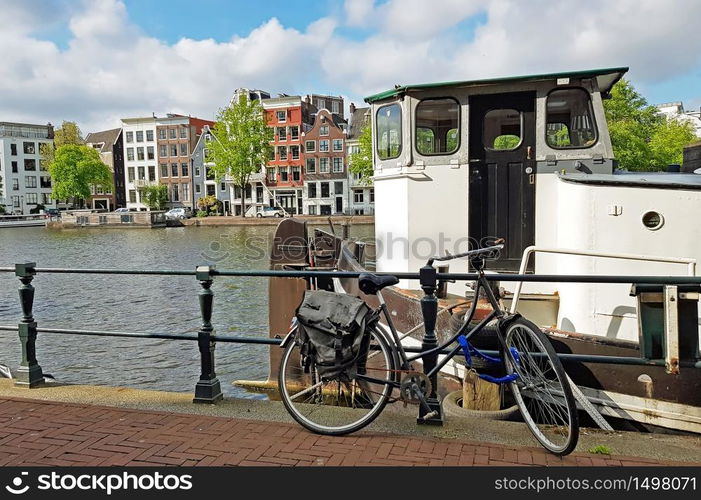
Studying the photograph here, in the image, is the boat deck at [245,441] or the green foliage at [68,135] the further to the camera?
the green foliage at [68,135]

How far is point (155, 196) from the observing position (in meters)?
73.4

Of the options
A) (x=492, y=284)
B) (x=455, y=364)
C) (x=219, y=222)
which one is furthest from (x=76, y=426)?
(x=219, y=222)

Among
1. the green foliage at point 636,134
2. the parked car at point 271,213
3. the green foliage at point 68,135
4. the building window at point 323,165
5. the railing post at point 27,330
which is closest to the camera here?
the railing post at point 27,330

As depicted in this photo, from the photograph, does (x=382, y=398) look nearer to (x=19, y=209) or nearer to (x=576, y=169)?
(x=576, y=169)

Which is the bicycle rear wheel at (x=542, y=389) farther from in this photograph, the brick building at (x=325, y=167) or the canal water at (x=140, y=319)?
the brick building at (x=325, y=167)

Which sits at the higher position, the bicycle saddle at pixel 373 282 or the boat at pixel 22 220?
the boat at pixel 22 220

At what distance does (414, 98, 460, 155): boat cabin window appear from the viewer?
740 cm

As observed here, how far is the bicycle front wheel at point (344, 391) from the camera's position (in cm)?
378

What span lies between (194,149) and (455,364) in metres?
74.0

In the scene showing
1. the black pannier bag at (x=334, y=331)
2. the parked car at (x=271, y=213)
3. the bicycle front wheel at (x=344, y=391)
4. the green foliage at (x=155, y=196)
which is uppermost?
the green foliage at (x=155, y=196)

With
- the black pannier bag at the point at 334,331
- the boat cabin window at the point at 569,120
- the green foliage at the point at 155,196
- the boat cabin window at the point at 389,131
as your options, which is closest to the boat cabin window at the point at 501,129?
the boat cabin window at the point at 569,120

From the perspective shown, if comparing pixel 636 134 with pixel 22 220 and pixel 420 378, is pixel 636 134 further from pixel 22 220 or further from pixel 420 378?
pixel 22 220

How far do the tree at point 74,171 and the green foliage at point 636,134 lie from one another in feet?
203

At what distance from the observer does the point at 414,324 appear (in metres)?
6.88
